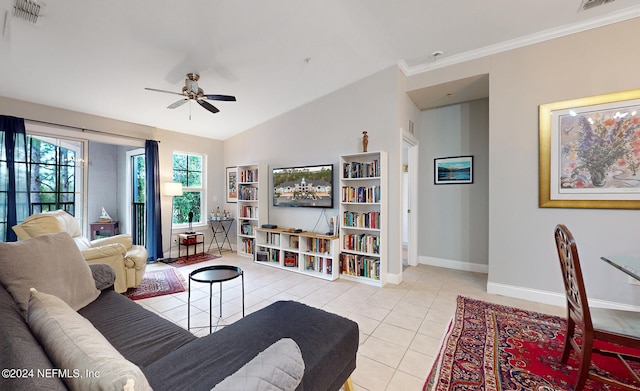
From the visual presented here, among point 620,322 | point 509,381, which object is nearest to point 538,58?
point 620,322

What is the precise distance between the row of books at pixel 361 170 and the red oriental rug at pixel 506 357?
1944 mm

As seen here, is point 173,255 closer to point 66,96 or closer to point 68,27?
point 66,96

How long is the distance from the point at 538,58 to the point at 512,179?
1359 mm

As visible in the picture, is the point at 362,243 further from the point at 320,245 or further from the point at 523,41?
the point at 523,41

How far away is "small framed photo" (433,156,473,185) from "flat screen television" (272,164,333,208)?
5.99ft

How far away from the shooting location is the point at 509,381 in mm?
1671

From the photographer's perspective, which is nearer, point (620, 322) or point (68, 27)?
point (620, 322)

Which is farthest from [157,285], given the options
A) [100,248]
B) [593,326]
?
[593,326]

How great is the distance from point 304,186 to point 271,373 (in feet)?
11.8

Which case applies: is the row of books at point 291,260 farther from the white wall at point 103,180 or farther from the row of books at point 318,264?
the white wall at point 103,180

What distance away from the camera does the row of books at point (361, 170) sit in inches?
142

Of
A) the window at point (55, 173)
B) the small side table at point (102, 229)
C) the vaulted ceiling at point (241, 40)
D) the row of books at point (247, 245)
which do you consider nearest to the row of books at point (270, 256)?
the row of books at point (247, 245)

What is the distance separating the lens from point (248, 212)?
5.04 metres

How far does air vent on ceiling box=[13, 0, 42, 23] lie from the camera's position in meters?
1.98
